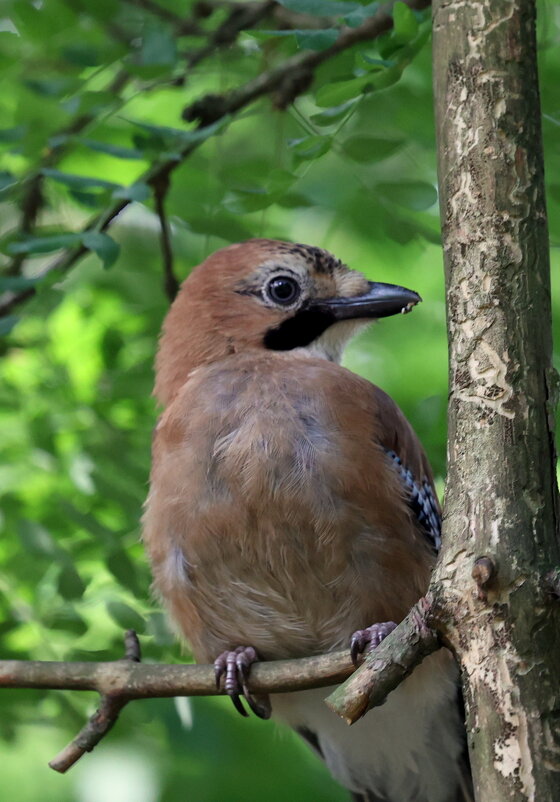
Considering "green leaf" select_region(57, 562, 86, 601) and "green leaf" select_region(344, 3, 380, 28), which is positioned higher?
"green leaf" select_region(344, 3, 380, 28)

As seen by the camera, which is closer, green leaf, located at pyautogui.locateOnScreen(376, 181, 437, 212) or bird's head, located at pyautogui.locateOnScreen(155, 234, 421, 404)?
green leaf, located at pyautogui.locateOnScreen(376, 181, 437, 212)

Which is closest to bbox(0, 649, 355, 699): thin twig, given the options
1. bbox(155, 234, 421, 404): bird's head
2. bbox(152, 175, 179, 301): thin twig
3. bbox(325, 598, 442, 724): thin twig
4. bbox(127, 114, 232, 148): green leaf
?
bbox(325, 598, 442, 724): thin twig

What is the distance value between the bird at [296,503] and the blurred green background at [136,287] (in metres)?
0.27

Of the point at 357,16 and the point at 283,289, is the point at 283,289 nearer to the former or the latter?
the point at 283,289

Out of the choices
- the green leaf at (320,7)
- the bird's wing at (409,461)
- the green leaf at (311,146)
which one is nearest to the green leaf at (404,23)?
the green leaf at (320,7)

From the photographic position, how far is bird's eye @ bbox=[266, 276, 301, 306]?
15.6ft

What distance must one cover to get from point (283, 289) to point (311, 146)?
0.96 metres

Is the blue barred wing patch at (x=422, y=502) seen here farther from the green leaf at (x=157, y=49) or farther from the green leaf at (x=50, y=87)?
the green leaf at (x=50, y=87)

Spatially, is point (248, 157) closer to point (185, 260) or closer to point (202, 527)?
point (185, 260)

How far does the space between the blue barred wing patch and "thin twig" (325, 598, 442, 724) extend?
157 centimetres

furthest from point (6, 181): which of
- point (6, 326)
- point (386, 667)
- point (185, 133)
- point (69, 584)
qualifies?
point (386, 667)

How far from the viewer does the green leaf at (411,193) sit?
4.38 metres

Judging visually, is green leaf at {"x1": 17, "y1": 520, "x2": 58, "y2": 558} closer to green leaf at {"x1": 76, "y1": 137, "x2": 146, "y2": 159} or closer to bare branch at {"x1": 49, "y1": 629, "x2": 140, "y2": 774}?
bare branch at {"x1": 49, "y1": 629, "x2": 140, "y2": 774}

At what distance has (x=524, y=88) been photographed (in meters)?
2.96
